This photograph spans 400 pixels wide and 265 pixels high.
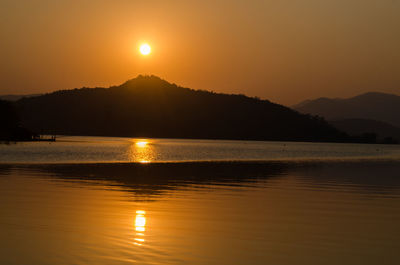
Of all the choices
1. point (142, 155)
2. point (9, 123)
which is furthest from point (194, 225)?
point (9, 123)

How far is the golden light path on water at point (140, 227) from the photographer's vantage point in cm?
1205

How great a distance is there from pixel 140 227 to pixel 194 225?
1609 millimetres

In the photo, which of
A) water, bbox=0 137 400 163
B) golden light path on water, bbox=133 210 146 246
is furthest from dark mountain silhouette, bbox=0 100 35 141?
golden light path on water, bbox=133 210 146 246

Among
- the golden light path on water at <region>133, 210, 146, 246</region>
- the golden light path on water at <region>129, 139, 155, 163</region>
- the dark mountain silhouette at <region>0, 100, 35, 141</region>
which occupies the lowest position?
the golden light path on water at <region>133, 210, 146, 246</region>

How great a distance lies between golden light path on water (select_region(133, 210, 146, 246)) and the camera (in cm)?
1205

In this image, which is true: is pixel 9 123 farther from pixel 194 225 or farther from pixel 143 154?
pixel 194 225

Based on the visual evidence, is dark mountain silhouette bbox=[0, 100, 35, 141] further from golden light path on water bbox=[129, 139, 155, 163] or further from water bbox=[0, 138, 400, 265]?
water bbox=[0, 138, 400, 265]

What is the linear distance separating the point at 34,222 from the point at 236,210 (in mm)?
6721

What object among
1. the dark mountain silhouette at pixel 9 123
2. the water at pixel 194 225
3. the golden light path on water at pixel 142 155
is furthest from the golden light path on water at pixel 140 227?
the dark mountain silhouette at pixel 9 123

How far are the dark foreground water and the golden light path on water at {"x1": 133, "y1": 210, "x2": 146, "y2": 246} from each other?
1.1 inches

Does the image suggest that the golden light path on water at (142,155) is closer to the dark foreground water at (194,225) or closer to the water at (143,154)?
the water at (143,154)

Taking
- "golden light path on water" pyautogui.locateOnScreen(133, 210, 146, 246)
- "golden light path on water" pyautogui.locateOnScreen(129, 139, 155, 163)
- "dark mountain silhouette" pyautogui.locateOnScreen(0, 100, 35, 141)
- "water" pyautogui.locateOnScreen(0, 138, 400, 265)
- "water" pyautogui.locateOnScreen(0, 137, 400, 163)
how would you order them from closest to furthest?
1. "water" pyautogui.locateOnScreen(0, 138, 400, 265)
2. "golden light path on water" pyautogui.locateOnScreen(133, 210, 146, 246)
3. "water" pyautogui.locateOnScreen(0, 137, 400, 163)
4. "golden light path on water" pyautogui.locateOnScreen(129, 139, 155, 163)
5. "dark mountain silhouette" pyautogui.locateOnScreen(0, 100, 35, 141)

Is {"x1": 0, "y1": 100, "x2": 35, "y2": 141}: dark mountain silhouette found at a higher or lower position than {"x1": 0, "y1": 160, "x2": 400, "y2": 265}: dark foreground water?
higher

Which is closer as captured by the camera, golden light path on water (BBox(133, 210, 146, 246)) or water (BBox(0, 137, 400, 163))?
golden light path on water (BBox(133, 210, 146, 246))
